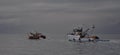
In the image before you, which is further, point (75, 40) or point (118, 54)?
point (75, 40)

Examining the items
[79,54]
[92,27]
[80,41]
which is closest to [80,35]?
[80,41]

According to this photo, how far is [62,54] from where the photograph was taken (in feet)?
298

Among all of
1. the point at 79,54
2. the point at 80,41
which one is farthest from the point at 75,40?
the point at 79,54

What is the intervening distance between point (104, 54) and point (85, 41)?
8313 centimetres

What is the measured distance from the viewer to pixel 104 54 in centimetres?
9062

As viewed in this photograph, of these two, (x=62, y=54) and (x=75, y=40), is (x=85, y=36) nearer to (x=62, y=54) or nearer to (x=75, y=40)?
(x=75, y=40)

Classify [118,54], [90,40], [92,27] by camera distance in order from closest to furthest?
[118,54]
[90,40]
[92,27]

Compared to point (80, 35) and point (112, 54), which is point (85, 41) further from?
point (112, 54)

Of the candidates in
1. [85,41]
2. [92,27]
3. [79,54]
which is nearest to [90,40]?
[85,41]

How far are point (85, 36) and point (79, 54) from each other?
86247 mm

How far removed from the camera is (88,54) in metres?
92.4

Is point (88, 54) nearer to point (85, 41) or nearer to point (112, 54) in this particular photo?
point (112, 54)

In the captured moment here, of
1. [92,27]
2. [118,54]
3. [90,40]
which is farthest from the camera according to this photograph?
[92,27]

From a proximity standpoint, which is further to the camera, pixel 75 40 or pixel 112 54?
pixel 75 40
